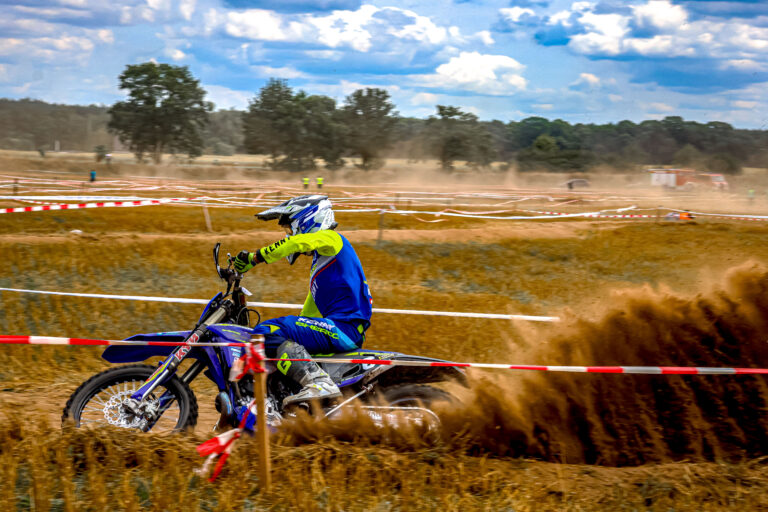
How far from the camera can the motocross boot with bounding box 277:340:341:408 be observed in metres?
4.69

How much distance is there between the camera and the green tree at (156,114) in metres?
55.8

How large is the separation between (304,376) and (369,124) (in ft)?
181

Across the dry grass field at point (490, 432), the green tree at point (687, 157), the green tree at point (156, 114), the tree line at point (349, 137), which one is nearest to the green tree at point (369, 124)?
the tree line at point (349, 137)

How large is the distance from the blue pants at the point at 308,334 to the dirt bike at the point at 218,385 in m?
0.10

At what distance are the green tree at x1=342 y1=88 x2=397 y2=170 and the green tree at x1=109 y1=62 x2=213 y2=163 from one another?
13138 millimetres

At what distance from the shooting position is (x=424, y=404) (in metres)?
4.84

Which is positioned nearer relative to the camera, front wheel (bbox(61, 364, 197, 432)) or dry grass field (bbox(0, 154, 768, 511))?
dry grass field (bbox(0, 154, 768, 511))

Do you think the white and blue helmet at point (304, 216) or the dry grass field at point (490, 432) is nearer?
the dry grass field at point (490, 432)

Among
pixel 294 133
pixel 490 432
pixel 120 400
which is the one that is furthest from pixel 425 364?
pixel 294 133

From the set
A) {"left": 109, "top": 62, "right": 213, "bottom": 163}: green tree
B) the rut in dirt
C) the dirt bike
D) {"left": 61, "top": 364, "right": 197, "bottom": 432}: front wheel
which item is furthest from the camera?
{"left": 109, "top": 62, "right": 213, "bottom": 163}: green tree

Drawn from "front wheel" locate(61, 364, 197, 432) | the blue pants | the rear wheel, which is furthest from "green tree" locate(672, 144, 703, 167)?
"front wheel" locate(61, 364, 197, 432)

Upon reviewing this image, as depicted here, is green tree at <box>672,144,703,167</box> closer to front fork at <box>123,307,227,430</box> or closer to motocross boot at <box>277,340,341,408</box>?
motocross boot at <box>277,340,341,408</box>

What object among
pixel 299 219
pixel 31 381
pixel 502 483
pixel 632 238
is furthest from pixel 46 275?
pixel 632 238

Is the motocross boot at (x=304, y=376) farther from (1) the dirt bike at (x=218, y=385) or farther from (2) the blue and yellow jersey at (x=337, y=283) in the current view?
(2) the blue and yellow jersey at (x=337, y=283)
